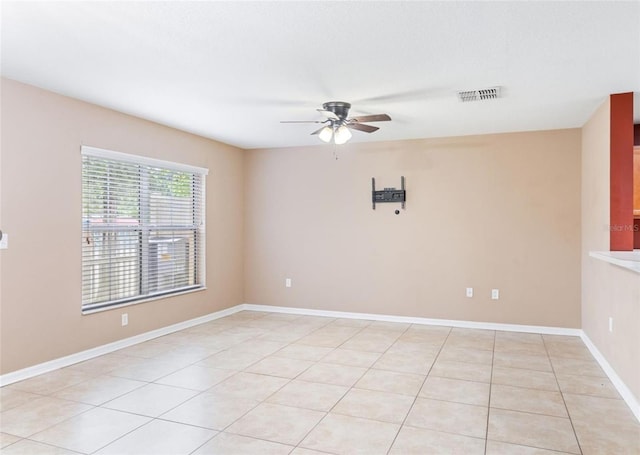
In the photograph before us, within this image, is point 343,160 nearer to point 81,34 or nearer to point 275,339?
point 275,339

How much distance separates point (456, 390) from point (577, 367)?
4.51ft

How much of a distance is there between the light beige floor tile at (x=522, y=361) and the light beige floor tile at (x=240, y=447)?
94.2 inches

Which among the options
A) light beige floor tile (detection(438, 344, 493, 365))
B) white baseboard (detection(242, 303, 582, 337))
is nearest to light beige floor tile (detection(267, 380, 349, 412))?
light beige floor tile (detection(438, 344, 493, 365))

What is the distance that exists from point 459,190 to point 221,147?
330 centimetres

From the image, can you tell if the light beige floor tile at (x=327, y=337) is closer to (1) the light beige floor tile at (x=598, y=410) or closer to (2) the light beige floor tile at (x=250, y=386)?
(2) the light beige floor tile at (x=250, y=386)

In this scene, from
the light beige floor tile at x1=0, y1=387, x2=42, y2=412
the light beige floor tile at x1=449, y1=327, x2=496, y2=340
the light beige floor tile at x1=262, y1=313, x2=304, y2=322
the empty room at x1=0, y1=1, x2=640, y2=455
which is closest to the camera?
the empty room at x1=0, y1=1, x2=640, y2=455

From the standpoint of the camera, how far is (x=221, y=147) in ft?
20.0

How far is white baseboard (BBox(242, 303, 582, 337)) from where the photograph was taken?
5150 mm

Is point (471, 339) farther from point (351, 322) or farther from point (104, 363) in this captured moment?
point (104, 363)

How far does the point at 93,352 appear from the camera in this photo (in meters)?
4.18

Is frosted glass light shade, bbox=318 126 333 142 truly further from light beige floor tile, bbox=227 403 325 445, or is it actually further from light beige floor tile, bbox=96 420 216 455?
light beige floor tile, bbox=96 420 216 455

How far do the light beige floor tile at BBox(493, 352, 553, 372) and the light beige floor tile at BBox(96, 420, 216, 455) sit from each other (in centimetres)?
275

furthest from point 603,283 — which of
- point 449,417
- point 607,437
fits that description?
point 449,417

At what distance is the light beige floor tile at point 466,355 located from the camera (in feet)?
13.6
